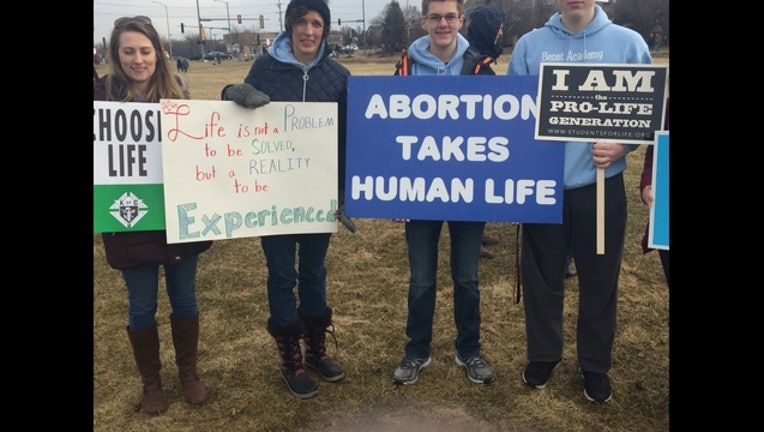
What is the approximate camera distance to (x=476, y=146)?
2801 mm

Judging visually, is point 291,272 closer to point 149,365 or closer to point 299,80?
point 149,365

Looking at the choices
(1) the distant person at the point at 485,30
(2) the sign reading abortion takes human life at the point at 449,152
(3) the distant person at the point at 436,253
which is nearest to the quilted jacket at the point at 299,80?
(2) the sign reading abortion takes human life at the point at 449,152

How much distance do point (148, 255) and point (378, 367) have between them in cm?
154

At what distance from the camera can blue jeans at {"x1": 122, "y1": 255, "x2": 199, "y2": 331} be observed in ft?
9.11

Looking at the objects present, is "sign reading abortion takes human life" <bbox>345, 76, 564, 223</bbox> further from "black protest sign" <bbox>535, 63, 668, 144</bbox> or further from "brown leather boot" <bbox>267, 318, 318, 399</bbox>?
Result: "brown leather boot" <bbox>267, 318, 318, 399</bbox>

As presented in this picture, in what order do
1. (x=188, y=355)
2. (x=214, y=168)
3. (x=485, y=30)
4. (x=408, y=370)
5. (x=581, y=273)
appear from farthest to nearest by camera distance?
(x=485, y=30) → (x=408, y=370) → (x=188, y=355) → (x=581, y=273) → (x=214, y=168)

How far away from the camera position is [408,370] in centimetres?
333

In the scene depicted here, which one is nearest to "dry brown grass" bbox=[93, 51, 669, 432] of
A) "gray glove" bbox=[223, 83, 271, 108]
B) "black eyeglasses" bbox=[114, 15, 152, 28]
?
"gray glove" bbox=[223, 83, 271, 108]

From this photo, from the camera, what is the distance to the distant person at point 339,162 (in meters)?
2.73

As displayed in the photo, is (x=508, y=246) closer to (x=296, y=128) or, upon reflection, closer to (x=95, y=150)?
(x=296, y=128)

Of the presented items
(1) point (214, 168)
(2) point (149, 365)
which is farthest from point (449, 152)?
(2) point (149, 365)

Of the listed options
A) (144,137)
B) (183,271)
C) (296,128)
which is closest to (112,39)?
(144,137)

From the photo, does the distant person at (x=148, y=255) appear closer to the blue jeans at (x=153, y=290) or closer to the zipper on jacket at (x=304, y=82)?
the blue jeans at (x=153, y=290)

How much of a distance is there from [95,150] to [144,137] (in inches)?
8.7
